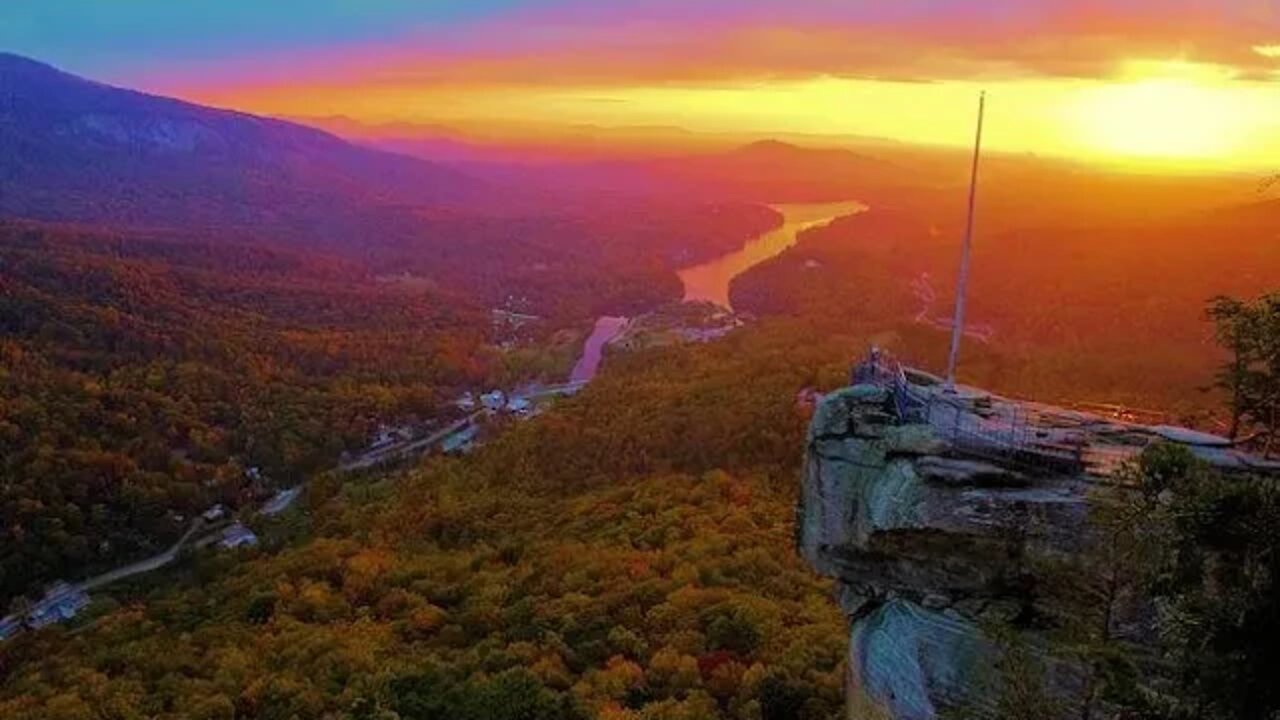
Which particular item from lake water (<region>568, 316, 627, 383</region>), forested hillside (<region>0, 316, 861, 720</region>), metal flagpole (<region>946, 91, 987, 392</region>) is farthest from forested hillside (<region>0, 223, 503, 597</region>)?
metal flagpole (<region>946, 91, 987, 392</region>)

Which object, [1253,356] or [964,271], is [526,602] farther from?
[1253,356]

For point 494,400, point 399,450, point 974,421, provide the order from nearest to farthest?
point 974,421 < point 399,450 < point 494,400

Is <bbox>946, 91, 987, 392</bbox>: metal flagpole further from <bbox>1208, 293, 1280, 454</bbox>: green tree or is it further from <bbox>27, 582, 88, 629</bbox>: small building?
<bbox>27, 582, 88, 629</bbox>: small building

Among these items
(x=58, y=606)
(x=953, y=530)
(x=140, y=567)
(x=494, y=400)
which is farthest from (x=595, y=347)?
(x=953, y=530)

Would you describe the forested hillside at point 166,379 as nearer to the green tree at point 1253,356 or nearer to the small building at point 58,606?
the small building at point 58,606

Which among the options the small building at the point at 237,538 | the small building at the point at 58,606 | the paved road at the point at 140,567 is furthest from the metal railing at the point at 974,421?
the paved road at the point at 140,567
